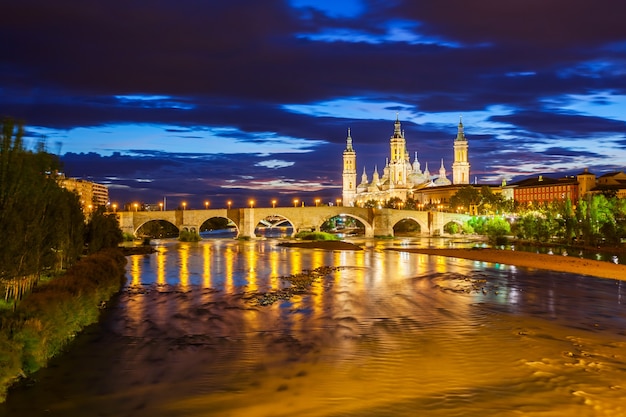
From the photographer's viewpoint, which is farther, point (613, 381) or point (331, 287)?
point (331, 287)

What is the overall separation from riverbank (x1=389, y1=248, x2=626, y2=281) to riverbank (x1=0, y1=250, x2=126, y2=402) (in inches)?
1057

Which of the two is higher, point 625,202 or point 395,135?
point 395,135

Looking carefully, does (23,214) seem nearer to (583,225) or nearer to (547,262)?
(547,262)

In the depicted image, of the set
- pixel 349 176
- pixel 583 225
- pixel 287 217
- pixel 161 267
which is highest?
pixel 349 176

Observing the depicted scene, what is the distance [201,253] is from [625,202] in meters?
47.3

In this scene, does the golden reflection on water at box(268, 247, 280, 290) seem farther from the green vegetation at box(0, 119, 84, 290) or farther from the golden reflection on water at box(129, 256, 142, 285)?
the green vegetation at box(0, 119, 84, 290)

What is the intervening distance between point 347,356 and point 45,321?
7.42 metres

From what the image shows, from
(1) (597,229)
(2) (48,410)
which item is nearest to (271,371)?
(2) (48,410)

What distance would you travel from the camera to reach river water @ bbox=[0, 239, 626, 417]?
12758 mm

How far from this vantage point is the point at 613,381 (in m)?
13.9

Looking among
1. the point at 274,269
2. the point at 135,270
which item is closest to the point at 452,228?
the point at 274,269

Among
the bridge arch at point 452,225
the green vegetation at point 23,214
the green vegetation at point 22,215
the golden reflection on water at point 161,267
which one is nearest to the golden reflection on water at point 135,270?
the golden reflection on water at point 161,267

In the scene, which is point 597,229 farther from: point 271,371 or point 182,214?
point 271,371

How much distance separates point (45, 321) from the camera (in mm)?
14898
